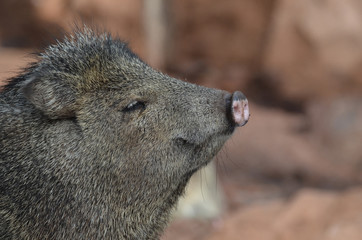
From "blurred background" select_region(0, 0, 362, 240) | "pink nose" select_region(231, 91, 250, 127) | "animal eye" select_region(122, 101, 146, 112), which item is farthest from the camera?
"blurred background" select_region(0, 0, 362, 240)

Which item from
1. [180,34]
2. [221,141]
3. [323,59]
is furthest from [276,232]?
[180,34]

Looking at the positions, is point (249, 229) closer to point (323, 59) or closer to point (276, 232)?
point (276, 232)

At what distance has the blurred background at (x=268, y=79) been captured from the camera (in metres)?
5.66

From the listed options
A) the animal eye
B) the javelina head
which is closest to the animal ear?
the javelina head

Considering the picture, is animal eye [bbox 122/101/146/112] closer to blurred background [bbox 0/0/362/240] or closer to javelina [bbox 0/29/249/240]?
javelina [bbox 0/29/249/240]

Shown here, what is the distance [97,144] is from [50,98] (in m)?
0.29

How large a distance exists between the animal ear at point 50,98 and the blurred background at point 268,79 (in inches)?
111

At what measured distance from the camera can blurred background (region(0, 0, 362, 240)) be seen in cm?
566

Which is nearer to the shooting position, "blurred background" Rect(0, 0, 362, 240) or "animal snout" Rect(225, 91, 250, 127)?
"animal snout" Rect(225, 91, 250, 127)

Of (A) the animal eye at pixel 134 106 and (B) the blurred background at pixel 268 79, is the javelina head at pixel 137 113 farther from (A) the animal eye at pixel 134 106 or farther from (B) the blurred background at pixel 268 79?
(B) the blurred background at pixel 268 79

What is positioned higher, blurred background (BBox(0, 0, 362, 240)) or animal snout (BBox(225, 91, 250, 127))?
animal snout (BBox(225, 91, 250, 127))

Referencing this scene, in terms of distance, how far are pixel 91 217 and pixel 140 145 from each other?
15.0 inches

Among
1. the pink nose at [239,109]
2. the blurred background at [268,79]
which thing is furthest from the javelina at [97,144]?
the blurred background at [268,79]

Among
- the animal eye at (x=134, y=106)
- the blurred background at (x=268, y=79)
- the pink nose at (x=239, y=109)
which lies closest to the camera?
the pink nose at (x=239, y=109)
